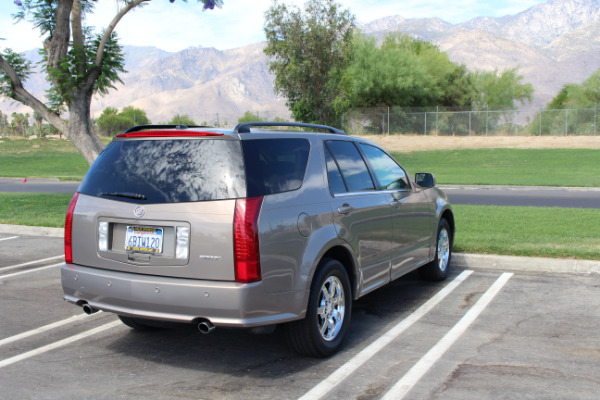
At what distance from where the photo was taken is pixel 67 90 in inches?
584

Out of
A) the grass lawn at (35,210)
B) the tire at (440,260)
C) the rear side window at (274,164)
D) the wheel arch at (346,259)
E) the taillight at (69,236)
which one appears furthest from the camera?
the grass lawn at (35,210)

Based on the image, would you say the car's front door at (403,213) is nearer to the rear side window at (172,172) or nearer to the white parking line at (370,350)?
the white parking line at (370,350)

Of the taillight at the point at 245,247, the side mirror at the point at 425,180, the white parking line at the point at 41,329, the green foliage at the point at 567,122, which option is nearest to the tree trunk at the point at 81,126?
the white parking line at the point at 41,329

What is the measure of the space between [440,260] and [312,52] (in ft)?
105

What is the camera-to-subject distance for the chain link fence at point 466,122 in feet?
144

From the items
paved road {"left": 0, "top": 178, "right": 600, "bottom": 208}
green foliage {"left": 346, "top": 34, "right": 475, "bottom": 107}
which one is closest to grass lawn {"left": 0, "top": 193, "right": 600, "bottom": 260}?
paved road {"left": 0, "top": 178, "right": 600, "bottom": 208}

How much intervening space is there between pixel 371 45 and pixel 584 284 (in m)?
50.0

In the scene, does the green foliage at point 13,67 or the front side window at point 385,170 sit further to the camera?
the green foliage at point 13,67

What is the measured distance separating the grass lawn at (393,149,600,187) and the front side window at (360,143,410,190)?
54.8 feet

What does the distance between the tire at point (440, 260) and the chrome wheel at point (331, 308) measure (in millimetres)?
2500

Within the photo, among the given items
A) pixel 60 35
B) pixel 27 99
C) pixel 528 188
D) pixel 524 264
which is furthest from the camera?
pixel 528 188

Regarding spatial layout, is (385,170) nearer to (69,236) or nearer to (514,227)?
(69,236)

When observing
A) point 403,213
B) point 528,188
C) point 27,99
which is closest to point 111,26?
point 27,99

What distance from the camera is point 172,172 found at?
4.34 m
